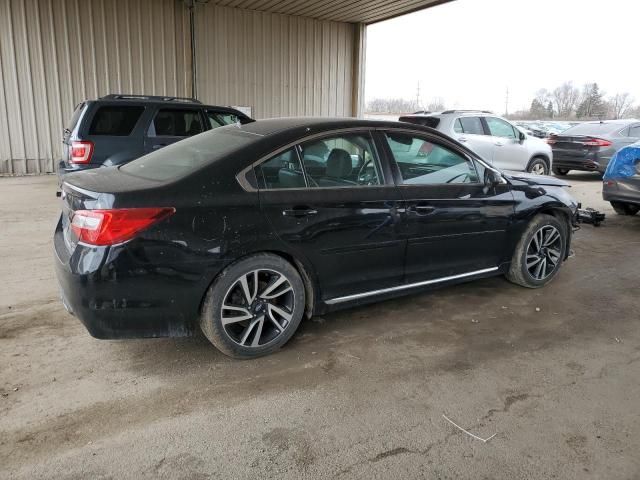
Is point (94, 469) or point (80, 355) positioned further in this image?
point (80, 355)

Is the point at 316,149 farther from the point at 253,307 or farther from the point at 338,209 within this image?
the point at 253,307

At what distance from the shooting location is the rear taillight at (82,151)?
750 cm

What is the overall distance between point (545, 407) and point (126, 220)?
2.57m

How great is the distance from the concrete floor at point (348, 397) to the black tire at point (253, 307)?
0.13m

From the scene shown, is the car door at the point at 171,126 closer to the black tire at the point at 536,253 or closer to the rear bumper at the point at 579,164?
the black tire at the point at 536,253

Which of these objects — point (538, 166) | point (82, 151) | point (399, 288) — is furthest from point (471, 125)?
point (399, 288)

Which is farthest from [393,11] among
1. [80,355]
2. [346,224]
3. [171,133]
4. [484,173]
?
[80,355]

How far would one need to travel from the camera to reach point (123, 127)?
786cm

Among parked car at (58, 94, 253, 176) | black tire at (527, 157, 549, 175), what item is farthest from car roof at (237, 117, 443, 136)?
black tire at (527, 157, 549, 175)

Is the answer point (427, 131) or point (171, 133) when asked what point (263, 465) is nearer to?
point (427, 131)

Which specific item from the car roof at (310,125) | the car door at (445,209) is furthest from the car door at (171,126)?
the car door at (445,209)

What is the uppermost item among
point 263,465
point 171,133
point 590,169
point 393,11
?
point 393,11

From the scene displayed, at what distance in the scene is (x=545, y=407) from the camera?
2.89m

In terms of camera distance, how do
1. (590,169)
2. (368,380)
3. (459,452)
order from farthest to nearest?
(590,169) → (368,380) → (459,452)
